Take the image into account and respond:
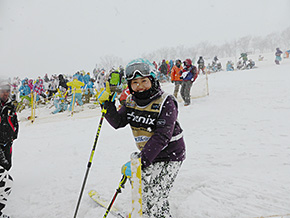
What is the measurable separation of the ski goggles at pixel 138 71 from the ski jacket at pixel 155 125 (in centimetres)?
28

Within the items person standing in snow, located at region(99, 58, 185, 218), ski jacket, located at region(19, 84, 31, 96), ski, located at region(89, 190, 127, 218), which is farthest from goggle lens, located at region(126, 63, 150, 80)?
ski jacket, located at region(19, 84, 31, 96)

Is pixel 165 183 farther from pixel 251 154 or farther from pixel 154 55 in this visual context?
pixel 154 55

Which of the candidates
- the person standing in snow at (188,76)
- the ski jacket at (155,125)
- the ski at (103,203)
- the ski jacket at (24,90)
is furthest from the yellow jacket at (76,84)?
the ski jacket at (155,125)

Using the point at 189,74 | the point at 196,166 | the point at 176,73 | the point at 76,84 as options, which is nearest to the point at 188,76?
the point at 189,74

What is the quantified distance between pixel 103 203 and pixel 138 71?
7.53 feet

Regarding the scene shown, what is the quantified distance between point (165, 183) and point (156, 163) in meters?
0.25

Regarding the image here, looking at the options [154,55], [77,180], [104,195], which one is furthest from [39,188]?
[154,55]

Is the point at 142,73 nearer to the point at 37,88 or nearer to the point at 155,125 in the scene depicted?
the point at 155,125

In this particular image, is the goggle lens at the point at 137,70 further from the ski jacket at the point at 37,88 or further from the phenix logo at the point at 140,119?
the ski jacket at the point at 37,88

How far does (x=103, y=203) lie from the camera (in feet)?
11.0

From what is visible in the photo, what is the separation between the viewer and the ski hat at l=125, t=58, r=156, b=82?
7.20 feet

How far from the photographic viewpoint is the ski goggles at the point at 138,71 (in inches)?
86.3

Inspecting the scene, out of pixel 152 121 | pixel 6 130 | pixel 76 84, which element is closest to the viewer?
pixel 152 121

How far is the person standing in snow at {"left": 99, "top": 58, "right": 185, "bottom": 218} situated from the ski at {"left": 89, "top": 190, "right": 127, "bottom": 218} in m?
0.89
